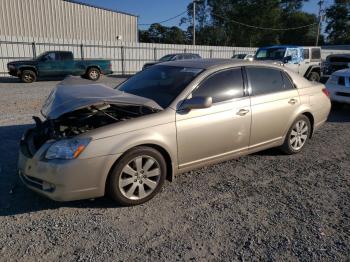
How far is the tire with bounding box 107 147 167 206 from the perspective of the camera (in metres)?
3.42

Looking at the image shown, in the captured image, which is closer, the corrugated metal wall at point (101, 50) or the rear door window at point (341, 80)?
the rear door window at point (341, 80)

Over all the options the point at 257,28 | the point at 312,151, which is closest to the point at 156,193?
the point at 312,151

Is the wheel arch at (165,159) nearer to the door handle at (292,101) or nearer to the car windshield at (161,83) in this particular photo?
the car windshield at (161,83)

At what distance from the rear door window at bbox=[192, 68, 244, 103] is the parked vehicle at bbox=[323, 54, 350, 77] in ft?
35.1

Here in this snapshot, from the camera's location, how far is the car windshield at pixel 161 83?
160 inches

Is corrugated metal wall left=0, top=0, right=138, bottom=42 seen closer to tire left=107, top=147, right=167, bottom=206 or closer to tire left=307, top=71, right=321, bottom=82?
tire left=307, top=71, right=321, bottom=82

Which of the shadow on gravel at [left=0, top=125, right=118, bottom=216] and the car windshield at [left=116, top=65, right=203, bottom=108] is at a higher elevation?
the car windshield at [left=116, top=65, right=203, bottom=108]

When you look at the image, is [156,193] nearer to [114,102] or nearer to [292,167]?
[114,102]

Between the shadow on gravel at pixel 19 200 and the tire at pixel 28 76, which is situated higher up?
the tire at pixel 28 76

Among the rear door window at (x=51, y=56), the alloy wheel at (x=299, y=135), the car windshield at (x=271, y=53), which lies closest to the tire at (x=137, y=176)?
the alloy wheel at (x=299, y=135)

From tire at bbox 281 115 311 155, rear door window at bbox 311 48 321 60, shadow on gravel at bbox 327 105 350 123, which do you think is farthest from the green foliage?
tire at bbox 281 115 311 155

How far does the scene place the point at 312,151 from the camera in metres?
5.52

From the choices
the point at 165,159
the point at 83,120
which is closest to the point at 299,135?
the point at 165,159

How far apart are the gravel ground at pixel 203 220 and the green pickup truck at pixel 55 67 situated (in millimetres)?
13314
